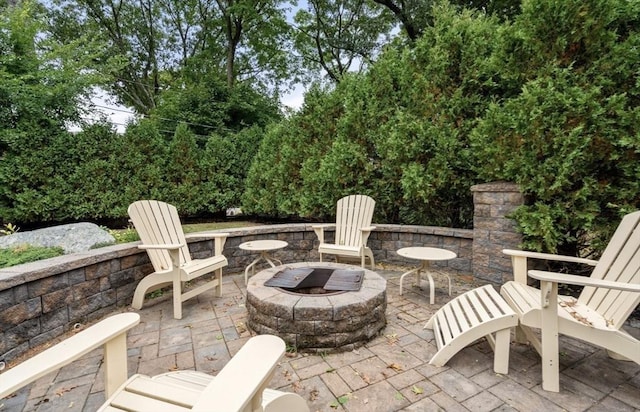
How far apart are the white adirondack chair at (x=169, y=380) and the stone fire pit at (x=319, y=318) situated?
84cm

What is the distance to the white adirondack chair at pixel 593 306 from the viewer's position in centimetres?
156

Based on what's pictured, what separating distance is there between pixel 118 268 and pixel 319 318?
2001 mm

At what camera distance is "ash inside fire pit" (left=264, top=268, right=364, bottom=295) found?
2412 mm

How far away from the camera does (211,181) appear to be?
7.02m

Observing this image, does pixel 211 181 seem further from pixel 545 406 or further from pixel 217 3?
pixel 217 3

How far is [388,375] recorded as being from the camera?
181cm

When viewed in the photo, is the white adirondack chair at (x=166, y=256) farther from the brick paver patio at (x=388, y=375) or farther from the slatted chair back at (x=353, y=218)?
the slatted chair back at (x=353, y=218)

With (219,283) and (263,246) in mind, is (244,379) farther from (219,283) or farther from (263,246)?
(263,246)

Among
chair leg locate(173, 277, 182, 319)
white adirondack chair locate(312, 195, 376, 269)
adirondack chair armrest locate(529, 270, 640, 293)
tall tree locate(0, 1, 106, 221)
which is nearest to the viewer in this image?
adirondack chair armrest locate(529, 270, 640, 293)

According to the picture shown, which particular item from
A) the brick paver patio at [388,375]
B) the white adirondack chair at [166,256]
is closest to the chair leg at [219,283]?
the white adirondack chair at [166,256]

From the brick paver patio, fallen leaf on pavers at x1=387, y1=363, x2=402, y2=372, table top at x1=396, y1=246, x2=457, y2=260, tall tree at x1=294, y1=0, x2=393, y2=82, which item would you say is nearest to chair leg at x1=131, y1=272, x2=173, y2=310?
the brick paver patio

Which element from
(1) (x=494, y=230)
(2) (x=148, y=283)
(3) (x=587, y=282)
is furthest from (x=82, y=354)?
(1) (x=494, y=230)

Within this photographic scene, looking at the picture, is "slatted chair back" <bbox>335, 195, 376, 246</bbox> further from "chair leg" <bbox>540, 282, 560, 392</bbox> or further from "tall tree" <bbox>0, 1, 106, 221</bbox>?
"tall tree" <bbox>0, 1, 106, 221</bbox>

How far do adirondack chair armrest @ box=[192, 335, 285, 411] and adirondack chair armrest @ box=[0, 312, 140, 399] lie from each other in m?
0.49
